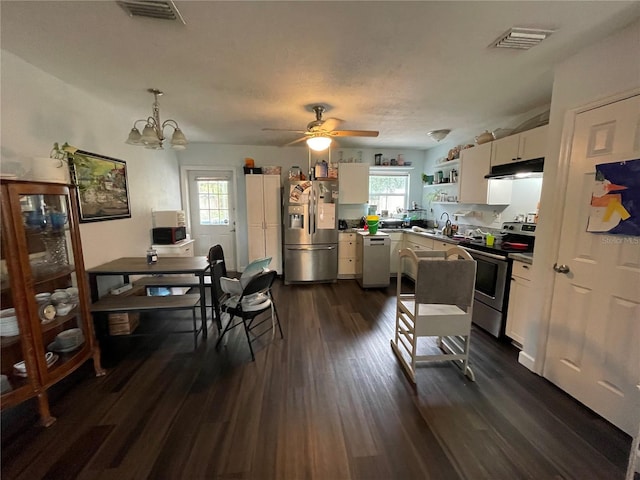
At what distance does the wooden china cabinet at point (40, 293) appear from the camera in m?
→ 1.57

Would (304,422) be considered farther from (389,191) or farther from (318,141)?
(389,191)

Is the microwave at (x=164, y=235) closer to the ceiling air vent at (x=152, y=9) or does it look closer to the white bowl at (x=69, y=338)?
the white bowl at (x=69, y=338)

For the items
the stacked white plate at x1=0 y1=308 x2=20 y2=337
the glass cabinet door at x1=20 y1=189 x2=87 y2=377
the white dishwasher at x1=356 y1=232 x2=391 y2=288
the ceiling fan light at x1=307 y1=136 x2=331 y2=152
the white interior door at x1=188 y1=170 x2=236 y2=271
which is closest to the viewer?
the stacked white plate at x1=0 y1=308 x2=20 y2=337

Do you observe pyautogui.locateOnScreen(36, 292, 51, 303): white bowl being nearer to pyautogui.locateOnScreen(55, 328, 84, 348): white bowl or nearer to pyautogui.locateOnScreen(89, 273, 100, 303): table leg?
pyautogui.locateOnScreen(55, 328, 84, 348): white bowl

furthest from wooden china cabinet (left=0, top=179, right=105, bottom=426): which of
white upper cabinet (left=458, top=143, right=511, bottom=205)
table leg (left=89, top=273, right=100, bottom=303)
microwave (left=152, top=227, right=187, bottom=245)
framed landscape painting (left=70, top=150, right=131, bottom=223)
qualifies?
white upper cabinet (left=458, top=143, right=511, bottom=205)

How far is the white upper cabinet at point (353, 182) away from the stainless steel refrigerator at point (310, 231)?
288 mm

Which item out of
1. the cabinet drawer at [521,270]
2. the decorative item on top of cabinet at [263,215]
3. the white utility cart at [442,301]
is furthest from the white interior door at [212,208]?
the cabinet drawer at [521,270]

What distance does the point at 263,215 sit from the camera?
14.9 ft

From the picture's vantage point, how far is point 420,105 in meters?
2.79

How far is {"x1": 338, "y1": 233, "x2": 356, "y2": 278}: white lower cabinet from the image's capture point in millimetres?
4609

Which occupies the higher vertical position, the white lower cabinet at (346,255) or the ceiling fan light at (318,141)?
the ceiling fan light at (318,141)

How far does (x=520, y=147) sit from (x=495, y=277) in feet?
4.42

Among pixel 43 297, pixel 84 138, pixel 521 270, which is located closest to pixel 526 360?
pixel 521 270

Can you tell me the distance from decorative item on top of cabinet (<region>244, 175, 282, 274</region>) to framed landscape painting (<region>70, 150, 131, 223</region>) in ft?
5.85
